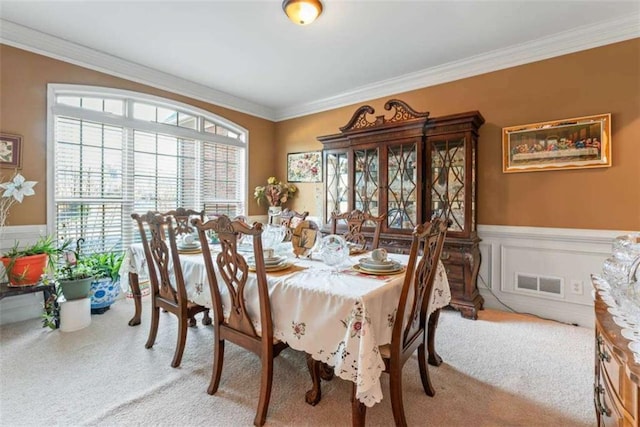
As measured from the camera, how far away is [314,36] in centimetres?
278

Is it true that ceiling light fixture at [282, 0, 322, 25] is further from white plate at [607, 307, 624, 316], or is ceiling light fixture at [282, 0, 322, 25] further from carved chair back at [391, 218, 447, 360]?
white plate at [607, 307, 624, 316]

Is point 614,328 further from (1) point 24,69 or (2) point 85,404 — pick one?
(1) point 24,69

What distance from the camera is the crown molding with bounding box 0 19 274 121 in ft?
8.85

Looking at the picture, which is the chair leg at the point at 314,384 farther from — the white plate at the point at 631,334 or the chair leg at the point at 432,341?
the white plate at the point at 631,334

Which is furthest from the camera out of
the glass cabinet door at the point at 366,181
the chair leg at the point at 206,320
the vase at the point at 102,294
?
the glass cabinet door at the point at 366,181

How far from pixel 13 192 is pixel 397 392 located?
3409mm

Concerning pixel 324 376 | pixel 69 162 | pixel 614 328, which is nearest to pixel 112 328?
pixel 69 162

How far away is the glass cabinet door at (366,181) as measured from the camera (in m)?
3.52

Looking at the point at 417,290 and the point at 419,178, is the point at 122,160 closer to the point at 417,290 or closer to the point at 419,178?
the point at 419,178

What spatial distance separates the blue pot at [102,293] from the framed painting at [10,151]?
1.27 m

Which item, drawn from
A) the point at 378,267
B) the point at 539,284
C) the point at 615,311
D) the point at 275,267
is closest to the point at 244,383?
the point at 275,267

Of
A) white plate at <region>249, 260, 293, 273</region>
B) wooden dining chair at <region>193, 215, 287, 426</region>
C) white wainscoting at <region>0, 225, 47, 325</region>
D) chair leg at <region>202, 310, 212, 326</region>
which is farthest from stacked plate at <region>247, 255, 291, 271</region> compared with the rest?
white wainscoting at <region>0, 225, 47, 325</region>

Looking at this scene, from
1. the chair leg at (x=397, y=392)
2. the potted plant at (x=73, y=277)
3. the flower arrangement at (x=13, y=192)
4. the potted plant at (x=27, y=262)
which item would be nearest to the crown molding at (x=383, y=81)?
the flower arrangement at (x=13, y=192)

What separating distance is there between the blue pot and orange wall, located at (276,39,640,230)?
156 inches
